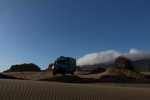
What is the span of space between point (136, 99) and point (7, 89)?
20.6 ft

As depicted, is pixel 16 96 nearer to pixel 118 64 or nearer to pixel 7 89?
pixel 7 89

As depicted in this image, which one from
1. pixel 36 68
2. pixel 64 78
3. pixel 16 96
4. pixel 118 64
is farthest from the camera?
pixel 36 68

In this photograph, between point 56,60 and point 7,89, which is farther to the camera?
point 56,60

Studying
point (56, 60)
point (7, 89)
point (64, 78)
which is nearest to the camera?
point (7, 89)

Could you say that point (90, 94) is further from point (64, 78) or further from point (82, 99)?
point (64, 78)

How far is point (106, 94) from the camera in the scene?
58.2 ft

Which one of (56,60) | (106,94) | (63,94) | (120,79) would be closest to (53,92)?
(63,94)

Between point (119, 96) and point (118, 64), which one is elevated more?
point (118, 64)

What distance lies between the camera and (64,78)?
117ft

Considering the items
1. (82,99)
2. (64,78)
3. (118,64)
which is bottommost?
(82,99)

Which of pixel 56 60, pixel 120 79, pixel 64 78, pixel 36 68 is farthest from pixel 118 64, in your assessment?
pixel 36 68

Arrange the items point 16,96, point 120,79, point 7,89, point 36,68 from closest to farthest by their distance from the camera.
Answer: point 16,96
point 7,89
point 120,79
point 36,68

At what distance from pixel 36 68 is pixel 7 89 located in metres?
63.6

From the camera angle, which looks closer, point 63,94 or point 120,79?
point 63,94
